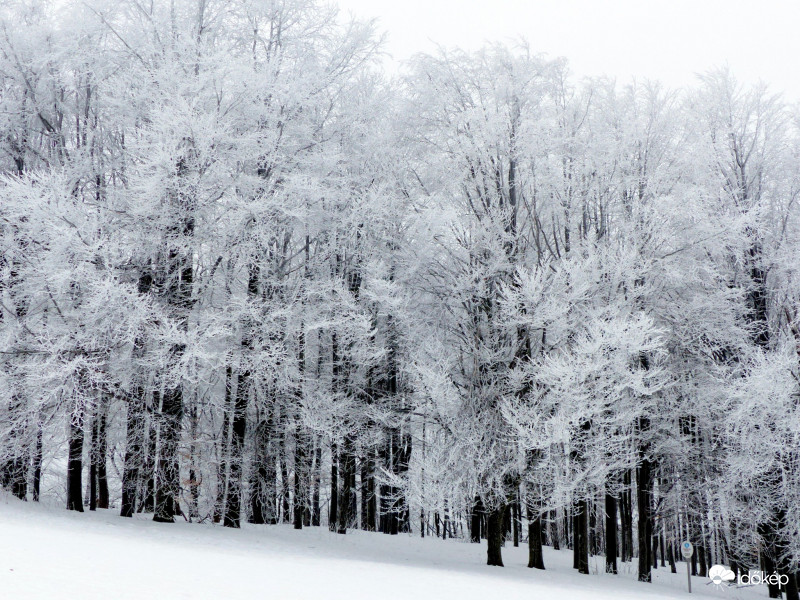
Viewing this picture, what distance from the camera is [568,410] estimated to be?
12305 mm

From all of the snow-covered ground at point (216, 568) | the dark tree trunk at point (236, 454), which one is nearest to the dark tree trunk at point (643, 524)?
the snow-covered ground at point (216, 568)

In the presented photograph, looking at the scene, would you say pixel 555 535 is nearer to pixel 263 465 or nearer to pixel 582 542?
pixel 582 542

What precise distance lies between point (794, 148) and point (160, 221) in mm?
15486

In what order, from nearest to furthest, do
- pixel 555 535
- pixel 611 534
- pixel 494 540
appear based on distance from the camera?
pixel 494 540
pixel 611 534
pixel 555 535

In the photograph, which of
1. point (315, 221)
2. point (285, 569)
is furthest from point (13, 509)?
point (315, 221)

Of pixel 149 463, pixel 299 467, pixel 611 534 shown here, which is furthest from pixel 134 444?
pixel 611 534

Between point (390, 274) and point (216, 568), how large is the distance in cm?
921

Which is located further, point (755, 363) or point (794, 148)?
point (794, 148)

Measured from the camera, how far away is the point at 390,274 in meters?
16.8

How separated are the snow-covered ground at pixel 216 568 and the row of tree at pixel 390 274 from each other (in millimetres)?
1325

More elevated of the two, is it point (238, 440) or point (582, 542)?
point (238, 440)

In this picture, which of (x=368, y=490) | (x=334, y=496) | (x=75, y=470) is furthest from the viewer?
(x=368, y=490)

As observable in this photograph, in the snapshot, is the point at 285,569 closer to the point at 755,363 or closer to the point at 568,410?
the point at 568,410

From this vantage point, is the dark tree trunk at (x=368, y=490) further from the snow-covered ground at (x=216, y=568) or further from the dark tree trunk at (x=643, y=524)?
the dark tree trunk at (x=643, y=524)
